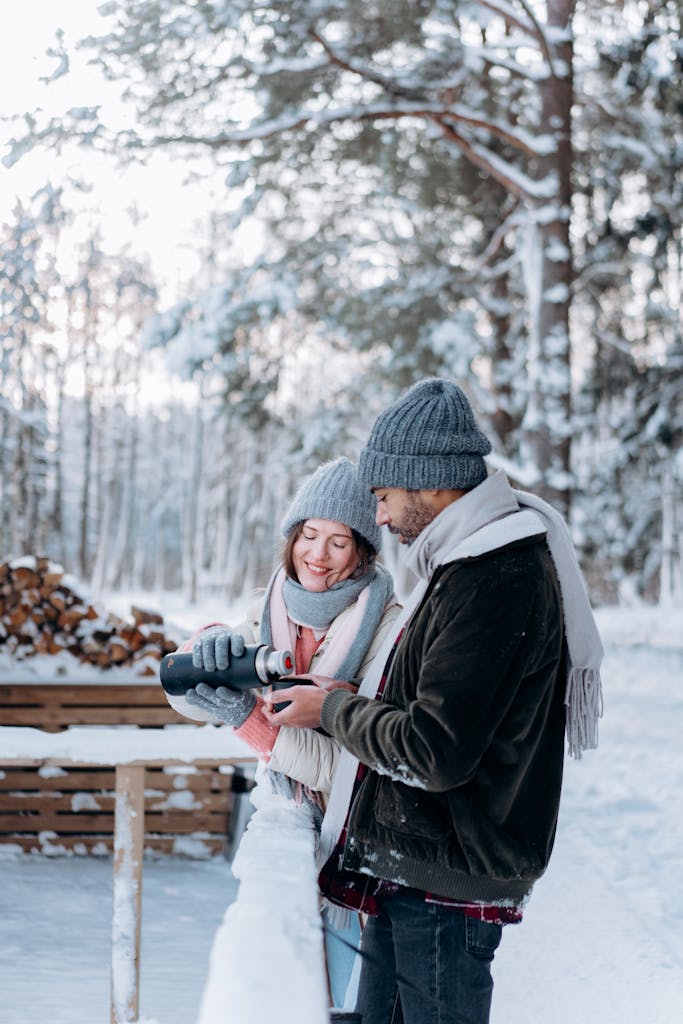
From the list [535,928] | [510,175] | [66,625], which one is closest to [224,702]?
[535,928]

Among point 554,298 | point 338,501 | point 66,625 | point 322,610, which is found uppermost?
point 554,298

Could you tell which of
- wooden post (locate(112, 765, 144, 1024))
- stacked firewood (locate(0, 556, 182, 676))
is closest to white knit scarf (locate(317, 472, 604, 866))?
wooden post (locate(112, 765, 144, 1024))

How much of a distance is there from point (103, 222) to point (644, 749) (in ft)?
58.2

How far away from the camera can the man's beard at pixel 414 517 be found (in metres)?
1.95

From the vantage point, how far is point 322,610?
242 centimetres

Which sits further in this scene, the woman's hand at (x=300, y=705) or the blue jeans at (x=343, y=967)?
the blue jeans at (x=343, y=967)

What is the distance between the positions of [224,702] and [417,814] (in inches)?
20.4

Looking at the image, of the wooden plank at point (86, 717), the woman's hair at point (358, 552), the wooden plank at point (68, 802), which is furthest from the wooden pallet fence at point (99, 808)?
the woman's hair at point (358, 552)

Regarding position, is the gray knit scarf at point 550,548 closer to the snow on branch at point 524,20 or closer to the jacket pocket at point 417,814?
the jacket pocket at point 417,814

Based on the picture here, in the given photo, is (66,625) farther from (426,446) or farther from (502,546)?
(502,546)

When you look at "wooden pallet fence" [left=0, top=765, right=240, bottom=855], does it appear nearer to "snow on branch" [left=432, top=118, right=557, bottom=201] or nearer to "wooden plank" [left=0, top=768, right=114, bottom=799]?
"wooden plank" [left=0, top=768, right=114, bottom=799]

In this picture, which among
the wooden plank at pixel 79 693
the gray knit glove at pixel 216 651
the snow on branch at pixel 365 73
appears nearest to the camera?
the gray knit glove at pixel 216 651

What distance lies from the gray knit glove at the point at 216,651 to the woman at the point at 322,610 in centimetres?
7

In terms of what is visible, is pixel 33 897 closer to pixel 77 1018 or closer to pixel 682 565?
pixel 77 1018
